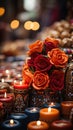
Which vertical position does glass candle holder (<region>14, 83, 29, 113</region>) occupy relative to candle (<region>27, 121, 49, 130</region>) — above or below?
above

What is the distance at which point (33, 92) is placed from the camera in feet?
5.02

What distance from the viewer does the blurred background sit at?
4.61 metres

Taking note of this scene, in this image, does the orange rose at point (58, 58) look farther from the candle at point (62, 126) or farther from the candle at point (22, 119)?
the candle at point (62, 126)

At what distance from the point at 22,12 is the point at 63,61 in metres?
4.22

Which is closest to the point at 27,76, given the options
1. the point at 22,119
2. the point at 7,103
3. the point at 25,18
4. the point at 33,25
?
the point at 7,103

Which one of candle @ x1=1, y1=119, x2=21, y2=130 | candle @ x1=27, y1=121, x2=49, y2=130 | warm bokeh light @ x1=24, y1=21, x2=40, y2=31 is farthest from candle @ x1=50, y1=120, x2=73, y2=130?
warm bokeh light @ x1=24, y1=21, x2=40, y2=31

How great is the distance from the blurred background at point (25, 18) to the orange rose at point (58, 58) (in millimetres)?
2869

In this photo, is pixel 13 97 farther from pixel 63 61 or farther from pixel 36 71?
pixel 63 61

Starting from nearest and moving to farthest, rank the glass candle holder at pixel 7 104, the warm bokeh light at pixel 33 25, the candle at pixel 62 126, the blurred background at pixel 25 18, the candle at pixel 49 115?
1. the candle at pixel 62 126
2. the candle at pixel 49 115
3. the glass candle holder at pixel 7 104
4. the warm bokeh light at pixel 33 25
5. the blurred background at pixel 25 18

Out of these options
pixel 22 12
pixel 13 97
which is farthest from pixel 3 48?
pixel 13 97

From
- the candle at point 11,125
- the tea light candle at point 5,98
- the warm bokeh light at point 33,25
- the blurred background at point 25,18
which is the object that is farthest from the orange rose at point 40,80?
the blurred background at point 25,18

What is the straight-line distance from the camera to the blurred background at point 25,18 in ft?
15.1

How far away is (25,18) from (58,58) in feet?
12.0

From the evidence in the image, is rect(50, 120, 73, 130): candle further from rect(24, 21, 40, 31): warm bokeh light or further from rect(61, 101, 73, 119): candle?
rect(24, 21, 40, 31): warm bokeh light
